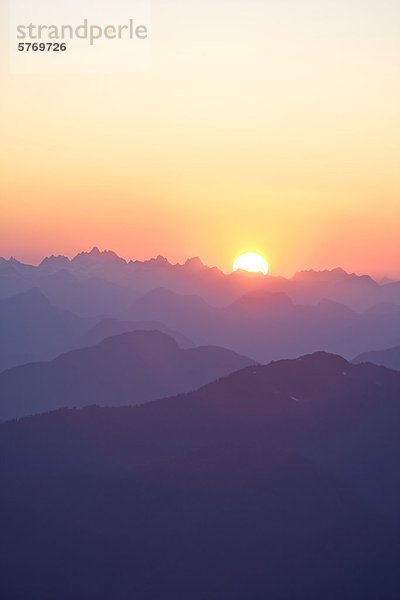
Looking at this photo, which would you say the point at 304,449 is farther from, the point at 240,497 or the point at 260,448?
the point at 240,497

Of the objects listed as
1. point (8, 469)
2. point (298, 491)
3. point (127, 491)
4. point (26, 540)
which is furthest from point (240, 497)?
point (8, 469)

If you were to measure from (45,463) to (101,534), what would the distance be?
42847 millimetres

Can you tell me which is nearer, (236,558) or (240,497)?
(236,558)

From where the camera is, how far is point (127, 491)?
168m

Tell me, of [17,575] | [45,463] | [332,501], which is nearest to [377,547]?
[332,501]

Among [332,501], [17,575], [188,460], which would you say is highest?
[188,460]

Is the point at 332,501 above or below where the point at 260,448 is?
below

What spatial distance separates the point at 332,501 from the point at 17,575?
73449 mm

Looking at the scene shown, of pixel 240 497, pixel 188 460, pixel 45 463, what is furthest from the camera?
pixel 45 463

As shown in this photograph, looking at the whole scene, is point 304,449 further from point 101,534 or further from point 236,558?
point 101,534

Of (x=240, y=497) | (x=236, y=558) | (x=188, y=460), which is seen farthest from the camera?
(x=188, y=460)

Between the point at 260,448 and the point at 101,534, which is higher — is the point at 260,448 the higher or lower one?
the higher one

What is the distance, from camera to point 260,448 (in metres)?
187

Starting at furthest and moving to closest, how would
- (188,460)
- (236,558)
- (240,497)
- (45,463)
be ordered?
1. (45,463)
2. (188,460)
3. (240,497)
4. (236,558)
